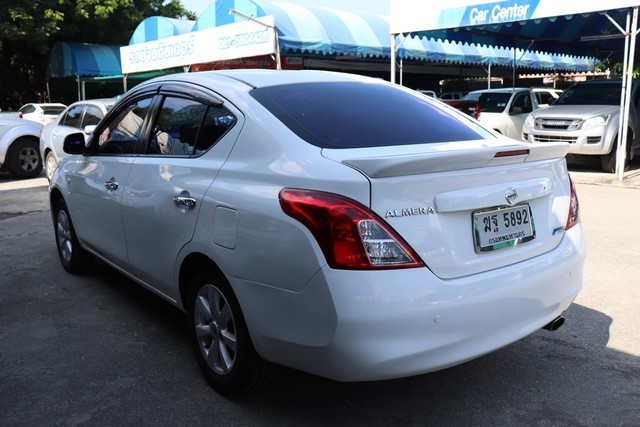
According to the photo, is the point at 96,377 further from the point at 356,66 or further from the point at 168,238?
the point at 356,66

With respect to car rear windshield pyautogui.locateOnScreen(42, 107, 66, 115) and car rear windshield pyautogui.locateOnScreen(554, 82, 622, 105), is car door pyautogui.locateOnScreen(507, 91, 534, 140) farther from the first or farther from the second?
car rear windshield pyautogui.locateOnScreen(42, 107, 66, 115)

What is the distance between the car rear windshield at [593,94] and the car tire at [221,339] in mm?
11598

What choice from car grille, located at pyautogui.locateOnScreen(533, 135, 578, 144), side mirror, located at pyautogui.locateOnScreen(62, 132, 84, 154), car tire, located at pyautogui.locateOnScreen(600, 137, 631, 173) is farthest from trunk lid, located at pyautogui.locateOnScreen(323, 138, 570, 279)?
car tire, located at pyautogui.locateOnScreen(600, 137, 631, 173)

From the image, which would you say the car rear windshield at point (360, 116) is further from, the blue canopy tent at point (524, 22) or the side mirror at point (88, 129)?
the blue canopy tent at point (524, 22)

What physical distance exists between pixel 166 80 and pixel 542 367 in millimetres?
2810

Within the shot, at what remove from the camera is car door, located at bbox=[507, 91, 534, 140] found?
14.1 m

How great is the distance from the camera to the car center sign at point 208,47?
15.1m

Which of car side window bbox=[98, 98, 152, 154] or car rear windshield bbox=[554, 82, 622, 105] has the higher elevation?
car rear windshield bbox=[554, 82, 622, 105]

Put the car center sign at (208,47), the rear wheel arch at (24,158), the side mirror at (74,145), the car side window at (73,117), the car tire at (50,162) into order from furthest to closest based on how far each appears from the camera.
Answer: the car center sign at (208,47) → the rear wheel arch at (24,158) → the car tire at (50,162) → the car side window at (73,117) → the side mirror at (74,145)

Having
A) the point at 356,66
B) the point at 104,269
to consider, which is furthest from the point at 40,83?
the point at 104,269

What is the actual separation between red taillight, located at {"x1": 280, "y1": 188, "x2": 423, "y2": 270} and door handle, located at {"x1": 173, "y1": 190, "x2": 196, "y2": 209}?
0.88 meters

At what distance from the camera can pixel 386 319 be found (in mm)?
2260

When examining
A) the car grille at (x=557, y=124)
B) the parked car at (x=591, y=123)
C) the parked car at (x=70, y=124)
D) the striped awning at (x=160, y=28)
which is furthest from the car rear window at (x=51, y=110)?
the car grille at (x=557, y=124)

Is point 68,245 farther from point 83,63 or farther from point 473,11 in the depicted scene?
point 83,63
